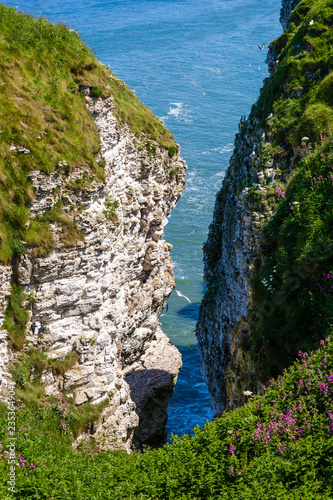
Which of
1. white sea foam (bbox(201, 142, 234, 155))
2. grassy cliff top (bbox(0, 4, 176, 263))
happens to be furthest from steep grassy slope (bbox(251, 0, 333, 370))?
white sea foam (bbox(201, 142, 234, 155))

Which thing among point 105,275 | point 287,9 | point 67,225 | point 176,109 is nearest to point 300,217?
point 67,225

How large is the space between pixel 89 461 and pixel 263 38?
96241mm

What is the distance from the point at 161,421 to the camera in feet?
114

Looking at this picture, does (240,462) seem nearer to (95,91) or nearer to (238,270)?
(238,270)

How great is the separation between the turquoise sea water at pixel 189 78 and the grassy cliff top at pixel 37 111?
25.4 m

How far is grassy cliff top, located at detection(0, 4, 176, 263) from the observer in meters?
22.3

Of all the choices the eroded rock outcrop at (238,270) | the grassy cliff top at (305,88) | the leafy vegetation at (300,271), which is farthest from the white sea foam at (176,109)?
the leafy vegetation at (300,271)

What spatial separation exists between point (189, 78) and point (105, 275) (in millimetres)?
70175

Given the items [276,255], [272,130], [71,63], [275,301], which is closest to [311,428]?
[275,301]

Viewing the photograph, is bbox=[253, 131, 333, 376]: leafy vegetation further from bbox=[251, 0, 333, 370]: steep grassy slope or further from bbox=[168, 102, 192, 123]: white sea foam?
bbox=[168, 102, 192, 123]: white sea foam

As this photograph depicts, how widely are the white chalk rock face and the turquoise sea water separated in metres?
15.3

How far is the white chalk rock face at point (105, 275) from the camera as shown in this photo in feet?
76.8

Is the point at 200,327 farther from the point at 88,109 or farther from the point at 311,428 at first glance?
the point at 311,428

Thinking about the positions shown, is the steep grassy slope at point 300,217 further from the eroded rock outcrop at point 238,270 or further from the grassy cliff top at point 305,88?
the eroded rock outcrop at point 238,270
